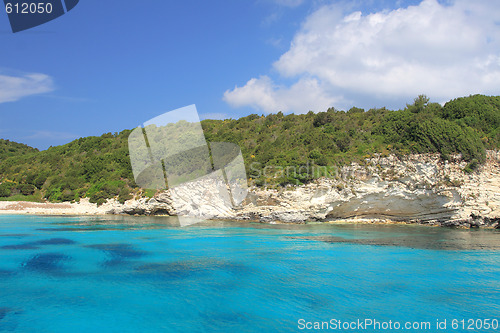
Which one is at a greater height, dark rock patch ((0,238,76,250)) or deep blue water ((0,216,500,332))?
dark rock patch ((0,238,76,250))

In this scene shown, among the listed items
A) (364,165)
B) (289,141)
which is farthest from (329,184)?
(289,141)

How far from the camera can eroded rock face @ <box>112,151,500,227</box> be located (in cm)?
2425

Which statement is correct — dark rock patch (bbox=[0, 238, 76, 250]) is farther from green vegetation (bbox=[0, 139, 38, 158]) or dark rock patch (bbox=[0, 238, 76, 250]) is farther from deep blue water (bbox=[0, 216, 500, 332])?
green vegetation (bbox=[0, 139, 38, 158])

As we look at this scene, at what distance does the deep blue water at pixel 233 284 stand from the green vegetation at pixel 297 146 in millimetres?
13711

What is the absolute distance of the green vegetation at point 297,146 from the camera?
93.8ft

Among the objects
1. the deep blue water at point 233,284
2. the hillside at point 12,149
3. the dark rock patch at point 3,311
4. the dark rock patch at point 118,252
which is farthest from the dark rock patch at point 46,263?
the hillside at point 12,149

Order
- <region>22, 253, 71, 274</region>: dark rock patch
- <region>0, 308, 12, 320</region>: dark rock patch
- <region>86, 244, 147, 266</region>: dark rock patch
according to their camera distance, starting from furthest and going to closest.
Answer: <region>86, 244, 147, 266</region>: dark rock patch → <region>22, 253, 71, 274</region>: dark rock patch → <region>0, 308, 12, 320</region>: dark rock patch

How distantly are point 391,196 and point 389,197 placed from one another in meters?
0.19

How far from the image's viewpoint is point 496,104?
3130 cm

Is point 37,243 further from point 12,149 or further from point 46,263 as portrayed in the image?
point 12,149

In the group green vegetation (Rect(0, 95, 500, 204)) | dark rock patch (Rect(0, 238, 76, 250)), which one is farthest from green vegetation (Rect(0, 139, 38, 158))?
dark rock patch (Rect(0, 238, 76, 250))

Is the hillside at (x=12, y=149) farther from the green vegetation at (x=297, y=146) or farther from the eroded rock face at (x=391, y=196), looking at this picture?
the eroded rock face at (x=391, y=196)

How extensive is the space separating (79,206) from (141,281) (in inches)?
1236

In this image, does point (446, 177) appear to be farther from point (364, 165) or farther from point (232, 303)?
point (232, 303)
